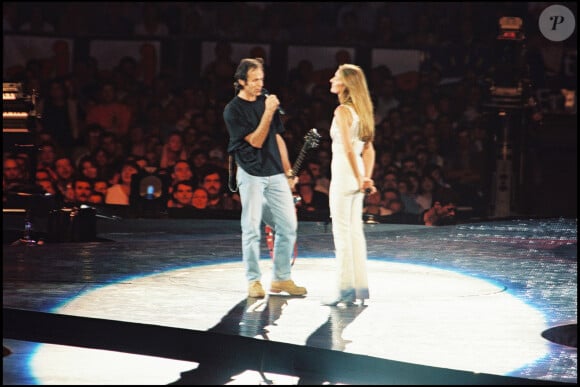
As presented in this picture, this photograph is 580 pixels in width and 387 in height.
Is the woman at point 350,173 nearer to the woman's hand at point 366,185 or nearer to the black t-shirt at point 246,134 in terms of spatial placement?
the woman's hand at point 366,185

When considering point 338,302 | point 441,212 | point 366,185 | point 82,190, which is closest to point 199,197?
point 82,190

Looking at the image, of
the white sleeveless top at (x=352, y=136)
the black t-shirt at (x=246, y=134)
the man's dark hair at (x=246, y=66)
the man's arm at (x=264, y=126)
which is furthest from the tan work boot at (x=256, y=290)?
the man's dark hair at (x=246, y=66)

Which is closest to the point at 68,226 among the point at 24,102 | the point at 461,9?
the point at 24,102

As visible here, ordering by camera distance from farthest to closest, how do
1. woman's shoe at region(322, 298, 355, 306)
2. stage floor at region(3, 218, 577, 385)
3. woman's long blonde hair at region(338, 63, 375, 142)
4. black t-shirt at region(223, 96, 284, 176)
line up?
black t-shirt at region(223, 96, 284, 176)
woman's shoe at region(322, 298, 355, 306)
woman's long blonde hair at region(338, 63, 375, 142)
stage floor at region(3, 218, 577, 385)

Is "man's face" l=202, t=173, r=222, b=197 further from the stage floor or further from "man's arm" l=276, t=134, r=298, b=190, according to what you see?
"man's arm" l=276, t=134, r=298, b=190

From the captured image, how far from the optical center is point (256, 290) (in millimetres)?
6102

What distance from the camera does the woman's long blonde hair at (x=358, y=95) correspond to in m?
5.79

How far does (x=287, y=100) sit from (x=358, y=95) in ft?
21.7

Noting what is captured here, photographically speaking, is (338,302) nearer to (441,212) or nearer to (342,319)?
(342,319)

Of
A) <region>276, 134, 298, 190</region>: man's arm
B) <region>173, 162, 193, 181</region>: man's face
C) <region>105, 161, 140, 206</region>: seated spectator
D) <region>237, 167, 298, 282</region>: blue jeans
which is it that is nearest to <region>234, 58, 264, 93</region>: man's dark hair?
<region>276, 134, 298, 190</region>: man's arm

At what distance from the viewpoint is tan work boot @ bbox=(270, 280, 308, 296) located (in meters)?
6.23

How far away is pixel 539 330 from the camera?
17.1 ft

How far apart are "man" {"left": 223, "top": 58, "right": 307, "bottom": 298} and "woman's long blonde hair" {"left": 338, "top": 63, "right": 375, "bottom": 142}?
16.5 inches

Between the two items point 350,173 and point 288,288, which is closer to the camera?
point 350,173
